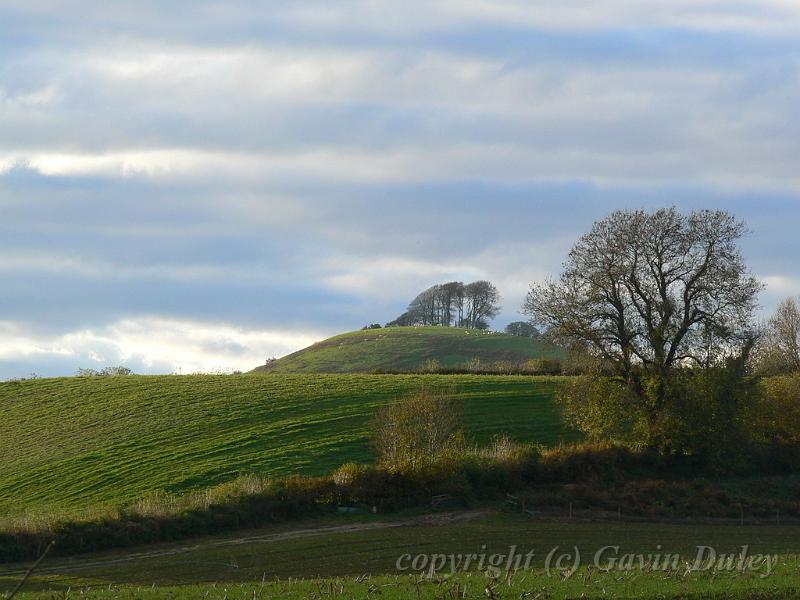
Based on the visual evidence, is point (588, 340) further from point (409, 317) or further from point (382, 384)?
point (409, 317)

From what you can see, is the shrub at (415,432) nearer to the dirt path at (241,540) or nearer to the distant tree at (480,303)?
the dirt path at (241,540)

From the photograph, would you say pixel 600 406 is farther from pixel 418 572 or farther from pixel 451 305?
pixel 451 305

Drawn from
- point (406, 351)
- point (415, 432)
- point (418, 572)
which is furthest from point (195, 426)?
point (406, 351)

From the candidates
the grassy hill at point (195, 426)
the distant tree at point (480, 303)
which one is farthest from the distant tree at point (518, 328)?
the grassy hill at point (195, 426)

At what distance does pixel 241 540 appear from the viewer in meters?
36.0

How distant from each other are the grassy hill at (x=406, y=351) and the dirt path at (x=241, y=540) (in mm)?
77544

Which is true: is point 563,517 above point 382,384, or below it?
below

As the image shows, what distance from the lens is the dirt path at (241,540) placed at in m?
31.6

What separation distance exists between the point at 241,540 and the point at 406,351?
9636cm

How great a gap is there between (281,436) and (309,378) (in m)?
21.8

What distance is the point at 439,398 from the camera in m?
46.5

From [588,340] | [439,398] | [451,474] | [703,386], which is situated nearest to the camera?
[451,474]

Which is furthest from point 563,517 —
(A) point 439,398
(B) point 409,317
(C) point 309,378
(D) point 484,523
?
(B) point 409,317

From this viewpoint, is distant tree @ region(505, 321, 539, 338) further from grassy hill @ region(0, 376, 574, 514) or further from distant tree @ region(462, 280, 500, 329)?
grassy hill @ region(0, 376, 574, 514)
